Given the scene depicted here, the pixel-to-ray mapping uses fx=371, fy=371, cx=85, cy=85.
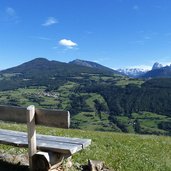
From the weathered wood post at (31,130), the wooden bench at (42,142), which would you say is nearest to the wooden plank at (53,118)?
the wooden bench at (42,142)

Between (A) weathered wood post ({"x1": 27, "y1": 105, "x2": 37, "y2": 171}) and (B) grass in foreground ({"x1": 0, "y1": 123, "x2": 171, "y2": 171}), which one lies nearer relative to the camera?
(A) weathered wood post ({"x1": 27, "y1": 105, "x2": 37, "y2": 171})

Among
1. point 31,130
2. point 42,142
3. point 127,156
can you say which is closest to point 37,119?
point 31,130

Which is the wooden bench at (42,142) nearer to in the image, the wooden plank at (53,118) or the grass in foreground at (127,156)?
the wooden plank at (53,118)

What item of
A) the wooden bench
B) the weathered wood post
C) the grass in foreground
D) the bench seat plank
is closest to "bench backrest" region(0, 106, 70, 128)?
the wooden bench

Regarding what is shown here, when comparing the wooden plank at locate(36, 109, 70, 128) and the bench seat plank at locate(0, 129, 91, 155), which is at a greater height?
the wooden plank at locate(36, 109, 70, 128)

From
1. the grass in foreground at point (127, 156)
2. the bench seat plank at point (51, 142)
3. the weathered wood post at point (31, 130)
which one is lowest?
the grass in foreground at point (127, 156)

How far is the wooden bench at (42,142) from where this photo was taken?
1078 cm

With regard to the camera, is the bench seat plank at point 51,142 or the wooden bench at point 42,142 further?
the bench seat plank at point 51,142

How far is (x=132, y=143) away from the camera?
21.5 metres

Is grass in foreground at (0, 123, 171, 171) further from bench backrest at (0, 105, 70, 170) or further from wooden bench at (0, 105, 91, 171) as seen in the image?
bench backrest at (0, 105, 70, 170)

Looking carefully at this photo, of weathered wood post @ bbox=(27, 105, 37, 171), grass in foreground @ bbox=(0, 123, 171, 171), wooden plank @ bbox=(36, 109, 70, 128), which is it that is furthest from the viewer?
grass in foreground @ bbox=(0, 123, 171, 171)

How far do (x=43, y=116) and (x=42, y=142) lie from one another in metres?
1.19

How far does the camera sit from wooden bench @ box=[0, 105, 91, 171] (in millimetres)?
10781

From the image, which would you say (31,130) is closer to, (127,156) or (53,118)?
(53,118)
